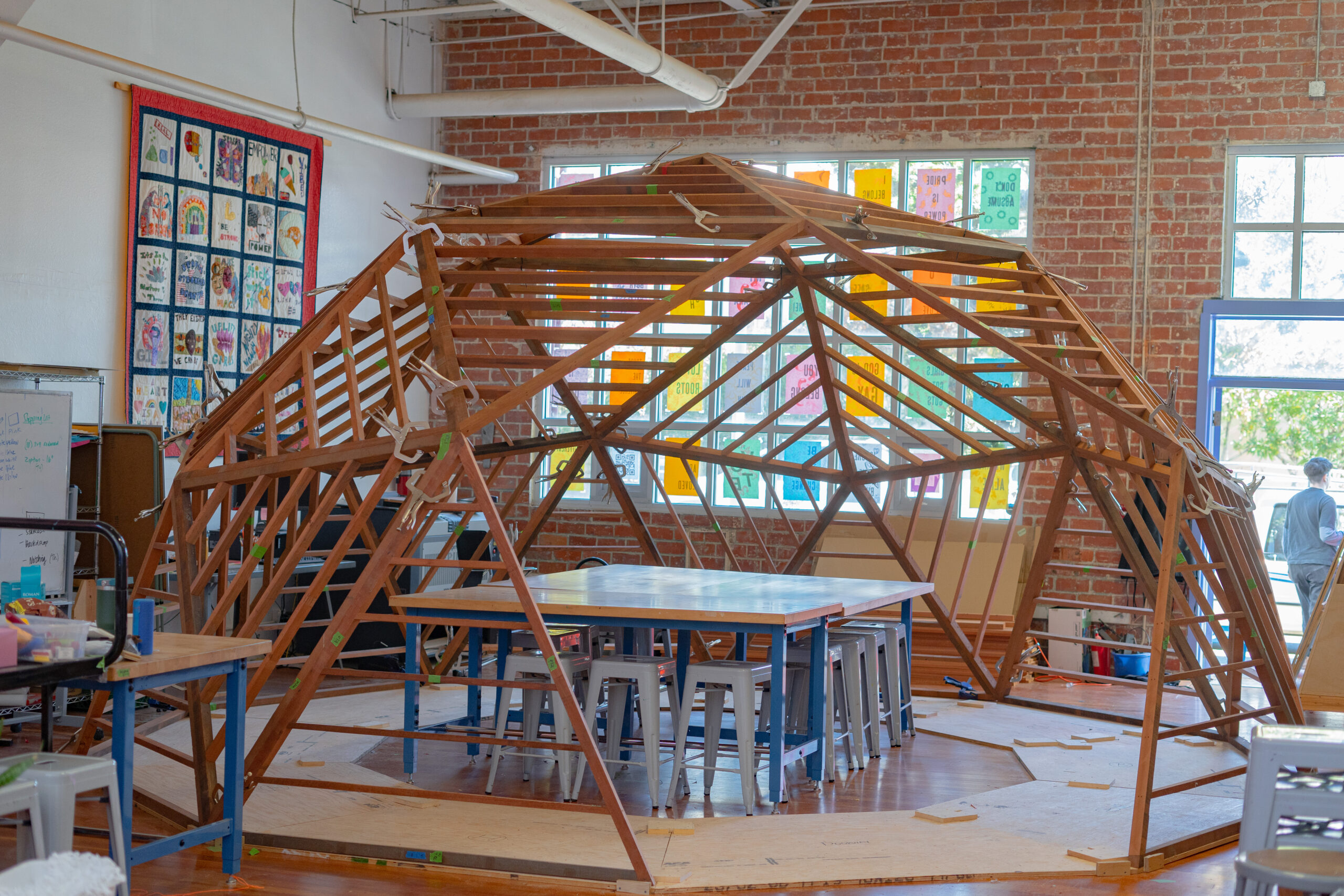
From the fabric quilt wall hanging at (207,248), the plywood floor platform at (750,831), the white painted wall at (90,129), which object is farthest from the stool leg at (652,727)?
the white painted wall at (90,129)

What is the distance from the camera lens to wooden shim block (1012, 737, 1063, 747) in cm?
697

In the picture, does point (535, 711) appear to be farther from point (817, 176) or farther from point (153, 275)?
point (817, 176)

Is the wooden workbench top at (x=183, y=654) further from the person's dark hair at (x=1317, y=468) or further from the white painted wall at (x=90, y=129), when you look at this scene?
the person's dark hair at (x=1317, y=468)

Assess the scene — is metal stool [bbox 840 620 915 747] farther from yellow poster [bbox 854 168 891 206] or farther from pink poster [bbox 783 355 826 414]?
yellow poster [bbox 854 168 891 206]

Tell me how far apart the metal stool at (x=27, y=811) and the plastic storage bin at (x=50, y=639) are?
34 cm

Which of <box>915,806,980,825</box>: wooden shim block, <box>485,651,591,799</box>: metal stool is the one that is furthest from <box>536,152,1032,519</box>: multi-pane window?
<box>915,806,980,825</box>: wooden shim block

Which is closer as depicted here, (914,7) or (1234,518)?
(1234,518)

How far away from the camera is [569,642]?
25.5 ft

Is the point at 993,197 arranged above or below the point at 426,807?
above

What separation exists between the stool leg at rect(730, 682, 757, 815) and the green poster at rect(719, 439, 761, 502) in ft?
17.7

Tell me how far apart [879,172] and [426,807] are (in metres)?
7.00

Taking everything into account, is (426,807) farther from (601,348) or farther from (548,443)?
(548,443)

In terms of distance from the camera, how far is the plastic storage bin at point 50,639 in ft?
11.3

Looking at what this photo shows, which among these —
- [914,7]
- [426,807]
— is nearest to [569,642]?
[426,807]
